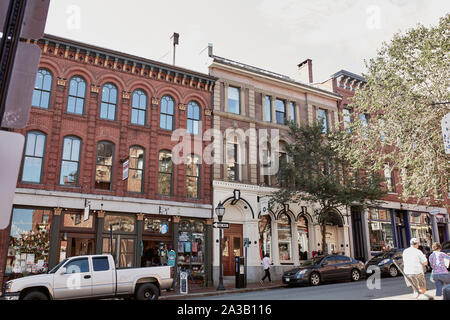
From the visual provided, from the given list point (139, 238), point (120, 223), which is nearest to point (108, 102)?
point (120, 223)

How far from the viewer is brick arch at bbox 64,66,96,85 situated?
2027 centimetres

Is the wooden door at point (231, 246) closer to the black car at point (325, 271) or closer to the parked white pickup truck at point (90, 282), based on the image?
the black car at point (325, 271)

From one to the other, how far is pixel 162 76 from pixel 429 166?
50.8 feet

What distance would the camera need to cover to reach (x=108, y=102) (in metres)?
21.4

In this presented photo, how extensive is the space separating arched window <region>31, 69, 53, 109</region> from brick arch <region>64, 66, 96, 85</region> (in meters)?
0.90

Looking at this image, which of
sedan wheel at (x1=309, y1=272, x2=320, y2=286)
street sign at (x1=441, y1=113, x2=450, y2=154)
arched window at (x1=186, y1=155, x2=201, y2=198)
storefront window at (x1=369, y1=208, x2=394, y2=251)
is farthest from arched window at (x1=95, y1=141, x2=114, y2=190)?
storefront window at (x1=369, y1=208, x2=394, y2=251)

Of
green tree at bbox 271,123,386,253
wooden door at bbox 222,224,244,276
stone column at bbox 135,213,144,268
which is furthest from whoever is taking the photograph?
wooden door at bbox 222,224,244,276

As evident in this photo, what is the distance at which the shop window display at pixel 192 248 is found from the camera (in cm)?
2167

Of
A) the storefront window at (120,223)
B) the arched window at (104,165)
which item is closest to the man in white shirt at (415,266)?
the storefront window at (120,223)

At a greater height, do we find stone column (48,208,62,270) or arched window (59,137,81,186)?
arched window (59,137,81,186)

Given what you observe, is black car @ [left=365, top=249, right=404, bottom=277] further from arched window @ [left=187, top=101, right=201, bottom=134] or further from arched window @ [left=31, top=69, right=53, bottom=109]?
arched window @ [left=31, top=69, right=53, bottom=109]

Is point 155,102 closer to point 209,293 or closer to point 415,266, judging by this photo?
point 209,293
